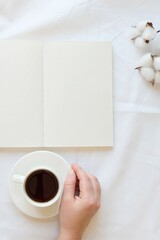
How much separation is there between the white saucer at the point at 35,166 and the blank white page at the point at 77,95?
3 centimetres

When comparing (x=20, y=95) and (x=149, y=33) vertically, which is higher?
(x=149, y=33)

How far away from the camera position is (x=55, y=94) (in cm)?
76

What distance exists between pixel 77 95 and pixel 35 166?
0.16 metres

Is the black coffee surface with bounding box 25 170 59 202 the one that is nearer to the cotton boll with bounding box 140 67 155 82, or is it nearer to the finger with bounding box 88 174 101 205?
the finger with bounding box 88 174 101 205

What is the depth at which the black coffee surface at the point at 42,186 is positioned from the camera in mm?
717

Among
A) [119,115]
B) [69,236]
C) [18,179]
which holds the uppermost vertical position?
[119,115]

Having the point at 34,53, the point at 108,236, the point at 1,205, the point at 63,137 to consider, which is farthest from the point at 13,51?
the point at 108,236

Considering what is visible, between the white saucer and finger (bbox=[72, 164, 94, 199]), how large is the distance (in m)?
0.02

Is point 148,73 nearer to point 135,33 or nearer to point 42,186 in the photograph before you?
point 135,33

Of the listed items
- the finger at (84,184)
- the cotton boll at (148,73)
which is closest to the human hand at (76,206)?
the finger at (84,184)

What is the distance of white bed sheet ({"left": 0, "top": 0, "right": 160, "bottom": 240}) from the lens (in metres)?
0.77

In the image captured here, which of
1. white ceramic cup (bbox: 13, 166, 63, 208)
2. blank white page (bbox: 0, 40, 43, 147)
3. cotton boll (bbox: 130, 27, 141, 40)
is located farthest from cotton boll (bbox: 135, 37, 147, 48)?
white ceramic cup (bbox: 13, 166, 63, 208)

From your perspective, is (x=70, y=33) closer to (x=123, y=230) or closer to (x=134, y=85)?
(x=134, y=85)

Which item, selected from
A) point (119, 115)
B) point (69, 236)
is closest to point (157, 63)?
point (119, 115)
